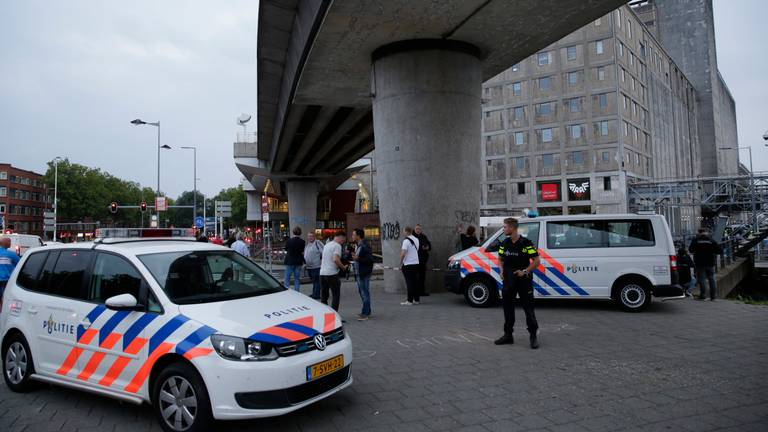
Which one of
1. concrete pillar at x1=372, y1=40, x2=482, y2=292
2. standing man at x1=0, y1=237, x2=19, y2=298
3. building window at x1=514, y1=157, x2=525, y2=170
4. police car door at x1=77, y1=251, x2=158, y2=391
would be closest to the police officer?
police car door at x1=77, y1=251, x2=158, y2=391

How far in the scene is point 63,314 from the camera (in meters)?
4.80

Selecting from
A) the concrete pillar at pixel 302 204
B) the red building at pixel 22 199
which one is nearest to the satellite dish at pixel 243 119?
the concrete pillar at pixel 302 204

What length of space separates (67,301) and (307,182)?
140ft

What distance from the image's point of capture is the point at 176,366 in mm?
3924

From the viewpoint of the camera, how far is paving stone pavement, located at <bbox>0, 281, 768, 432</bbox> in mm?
4242

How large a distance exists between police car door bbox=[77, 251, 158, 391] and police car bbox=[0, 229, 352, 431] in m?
0.01

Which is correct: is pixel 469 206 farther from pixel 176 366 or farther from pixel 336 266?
pixel 176 366

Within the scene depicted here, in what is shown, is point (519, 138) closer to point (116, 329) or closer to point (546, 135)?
point (546, 135)

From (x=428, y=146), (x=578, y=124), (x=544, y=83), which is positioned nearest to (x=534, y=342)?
(x=428, y=146)

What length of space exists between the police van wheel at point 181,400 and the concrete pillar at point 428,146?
31.5 ft

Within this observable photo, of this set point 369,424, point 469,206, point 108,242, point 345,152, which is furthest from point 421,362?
point 345,152

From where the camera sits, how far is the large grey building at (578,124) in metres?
46.5

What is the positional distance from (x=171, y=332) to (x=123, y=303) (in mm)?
555

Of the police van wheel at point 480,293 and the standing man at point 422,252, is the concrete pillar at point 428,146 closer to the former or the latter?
the standing man at point 422,252
